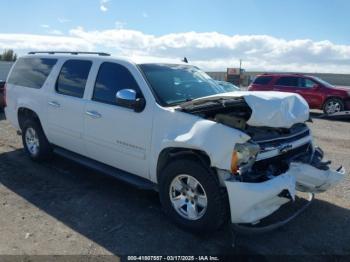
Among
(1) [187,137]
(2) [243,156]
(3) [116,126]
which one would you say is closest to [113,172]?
(3) [116,126]

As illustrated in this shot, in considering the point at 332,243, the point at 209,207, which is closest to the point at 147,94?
the point at 209,207

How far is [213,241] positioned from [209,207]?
43 cm

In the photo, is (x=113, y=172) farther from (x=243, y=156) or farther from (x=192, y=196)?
(x=243, y=156)

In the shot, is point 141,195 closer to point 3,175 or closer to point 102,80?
point 102,80

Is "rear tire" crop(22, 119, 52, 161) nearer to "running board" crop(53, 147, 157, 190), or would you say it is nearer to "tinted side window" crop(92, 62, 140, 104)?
"running board" crop(53, 147, 157, 190)

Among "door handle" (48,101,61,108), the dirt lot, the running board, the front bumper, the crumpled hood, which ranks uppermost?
the crumpled hood

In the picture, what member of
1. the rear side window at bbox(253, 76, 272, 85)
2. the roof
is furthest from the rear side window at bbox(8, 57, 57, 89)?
the rear side window at bbox(253, 76, 272, 85)

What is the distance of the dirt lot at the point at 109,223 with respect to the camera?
3.86 m

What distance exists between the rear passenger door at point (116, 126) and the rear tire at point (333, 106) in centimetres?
1263

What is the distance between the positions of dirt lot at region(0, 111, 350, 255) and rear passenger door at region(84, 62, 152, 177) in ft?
1.81

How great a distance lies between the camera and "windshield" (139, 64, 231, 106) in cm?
459

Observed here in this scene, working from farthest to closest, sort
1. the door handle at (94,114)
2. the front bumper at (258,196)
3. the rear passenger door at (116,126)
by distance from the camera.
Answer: the door handle at (94,114)
the rear passenger door at (116,126)
the front bumper at (258,196)

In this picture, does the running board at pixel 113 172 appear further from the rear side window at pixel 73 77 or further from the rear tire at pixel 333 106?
the rear tire at pixel 333 106

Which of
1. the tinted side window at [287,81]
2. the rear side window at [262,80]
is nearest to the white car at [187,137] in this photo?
the tinted side window at [287,81]
